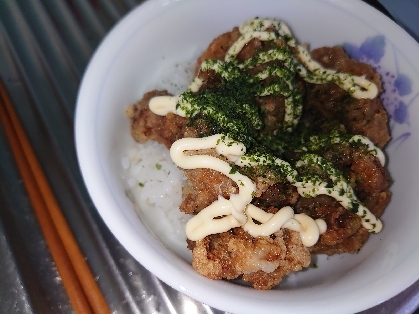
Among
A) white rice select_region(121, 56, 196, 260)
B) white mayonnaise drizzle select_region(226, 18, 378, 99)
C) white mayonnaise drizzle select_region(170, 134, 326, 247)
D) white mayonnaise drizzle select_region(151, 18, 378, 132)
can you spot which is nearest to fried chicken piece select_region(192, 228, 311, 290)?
white mayonnaise drizzle select_region(170, 134, 326, 247)

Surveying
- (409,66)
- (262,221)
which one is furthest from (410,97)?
(262,221)

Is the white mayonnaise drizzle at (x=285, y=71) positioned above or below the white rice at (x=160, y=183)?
above

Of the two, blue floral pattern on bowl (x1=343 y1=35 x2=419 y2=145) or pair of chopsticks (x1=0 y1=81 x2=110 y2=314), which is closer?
blue floral pattern on bowl (x1=343 y1=35 x2=419 y2=145)

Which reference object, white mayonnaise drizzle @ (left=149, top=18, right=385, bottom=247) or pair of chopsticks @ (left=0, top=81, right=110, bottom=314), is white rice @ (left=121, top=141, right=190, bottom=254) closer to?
white mayonnaise drizzle @ (left=149, top=18, right=385, bottom=247)

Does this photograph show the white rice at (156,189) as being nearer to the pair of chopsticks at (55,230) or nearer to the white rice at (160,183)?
the white rice at (160,183)

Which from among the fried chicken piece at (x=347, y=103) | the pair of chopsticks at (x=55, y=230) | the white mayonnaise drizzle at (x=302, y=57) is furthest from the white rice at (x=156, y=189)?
the fried chicken piece at (x=347, y=103)
